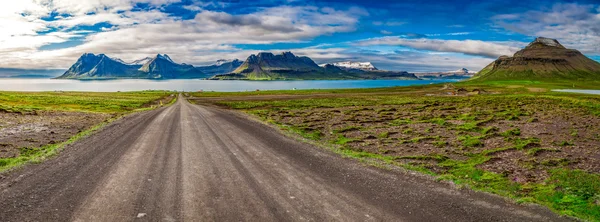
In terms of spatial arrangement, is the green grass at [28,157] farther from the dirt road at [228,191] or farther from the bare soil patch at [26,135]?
the dirt road at [228,191]

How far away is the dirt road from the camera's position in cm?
944

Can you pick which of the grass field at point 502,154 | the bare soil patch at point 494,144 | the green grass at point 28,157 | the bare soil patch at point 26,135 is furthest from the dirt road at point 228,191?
the bare soil patch at point 26,135

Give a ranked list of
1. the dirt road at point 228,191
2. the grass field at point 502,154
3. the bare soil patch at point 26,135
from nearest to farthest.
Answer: the dirt road at point 228,191 < the grass field at point 502,154 < the bare soil patch at point 26,135

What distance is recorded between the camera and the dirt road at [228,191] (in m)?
9.44

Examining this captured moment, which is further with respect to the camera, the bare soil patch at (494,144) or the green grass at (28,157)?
the bare soil patch at (494,144)

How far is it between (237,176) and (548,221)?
10607 mm

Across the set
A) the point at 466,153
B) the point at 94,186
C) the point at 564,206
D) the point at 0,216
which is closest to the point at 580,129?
the point at 466,153

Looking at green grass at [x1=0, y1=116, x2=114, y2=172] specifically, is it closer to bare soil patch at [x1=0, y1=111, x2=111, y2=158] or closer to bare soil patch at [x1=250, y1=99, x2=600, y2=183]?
bare soil patch at [x1=0, y1=111, x2=111, y2=158]

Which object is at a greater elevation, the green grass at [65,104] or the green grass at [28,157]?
the green grass at [65,104]

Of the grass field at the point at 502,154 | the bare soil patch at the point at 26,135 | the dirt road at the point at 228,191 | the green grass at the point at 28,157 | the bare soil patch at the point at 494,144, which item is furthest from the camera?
the bare soil patch at the point at 26,135

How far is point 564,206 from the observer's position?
10.4 metres

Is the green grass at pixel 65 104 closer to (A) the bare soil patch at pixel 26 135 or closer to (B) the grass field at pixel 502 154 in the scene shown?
(A) the bare soil patch at pixel 26 135

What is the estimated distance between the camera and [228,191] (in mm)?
11406

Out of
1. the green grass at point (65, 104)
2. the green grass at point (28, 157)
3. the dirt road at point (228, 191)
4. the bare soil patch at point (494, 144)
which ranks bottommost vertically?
the bare soil patch at point (494, 144)
